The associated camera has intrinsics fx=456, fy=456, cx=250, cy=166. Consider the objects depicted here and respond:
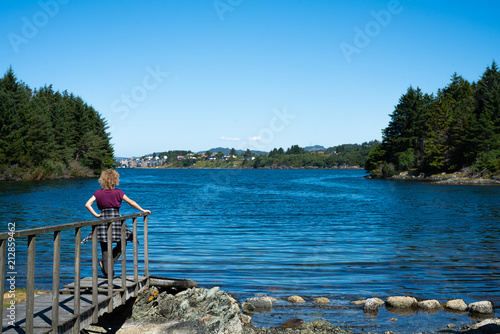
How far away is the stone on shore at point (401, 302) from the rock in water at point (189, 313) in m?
4.17

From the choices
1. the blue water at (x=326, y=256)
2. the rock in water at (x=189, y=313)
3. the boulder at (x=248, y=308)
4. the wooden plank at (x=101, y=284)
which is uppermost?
the wooden plank at (x=101, y=284)

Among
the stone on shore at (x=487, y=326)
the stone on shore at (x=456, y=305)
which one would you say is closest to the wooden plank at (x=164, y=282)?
the stone on shore at (x=487, y=326)

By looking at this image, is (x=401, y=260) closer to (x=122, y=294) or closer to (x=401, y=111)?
(x=122, y=294)

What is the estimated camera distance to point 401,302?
11398mm

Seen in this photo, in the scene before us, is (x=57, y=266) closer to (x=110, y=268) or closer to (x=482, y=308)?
(x=110, y=268)

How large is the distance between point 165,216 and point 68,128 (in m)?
82.2

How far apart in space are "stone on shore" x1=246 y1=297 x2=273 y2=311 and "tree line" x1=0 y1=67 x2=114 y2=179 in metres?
77.2

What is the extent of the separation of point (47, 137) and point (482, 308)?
89392mm

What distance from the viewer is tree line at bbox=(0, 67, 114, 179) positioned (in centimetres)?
7881

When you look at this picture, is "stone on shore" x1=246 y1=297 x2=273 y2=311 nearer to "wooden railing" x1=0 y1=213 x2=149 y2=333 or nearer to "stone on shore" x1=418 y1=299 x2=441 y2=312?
"wooden railing" x1=0 y1=213 x2=149 y2=333

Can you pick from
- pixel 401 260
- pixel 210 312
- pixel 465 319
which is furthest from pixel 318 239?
pixel 210 312

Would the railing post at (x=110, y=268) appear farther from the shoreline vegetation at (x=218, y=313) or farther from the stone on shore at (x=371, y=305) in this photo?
the stone on shore at (x=371, y=305)

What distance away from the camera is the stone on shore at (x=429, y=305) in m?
11.1

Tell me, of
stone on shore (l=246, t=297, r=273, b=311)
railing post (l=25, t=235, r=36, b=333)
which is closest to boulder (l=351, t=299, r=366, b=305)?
stone on shore (l=246, t=297, r=273, b=311)
